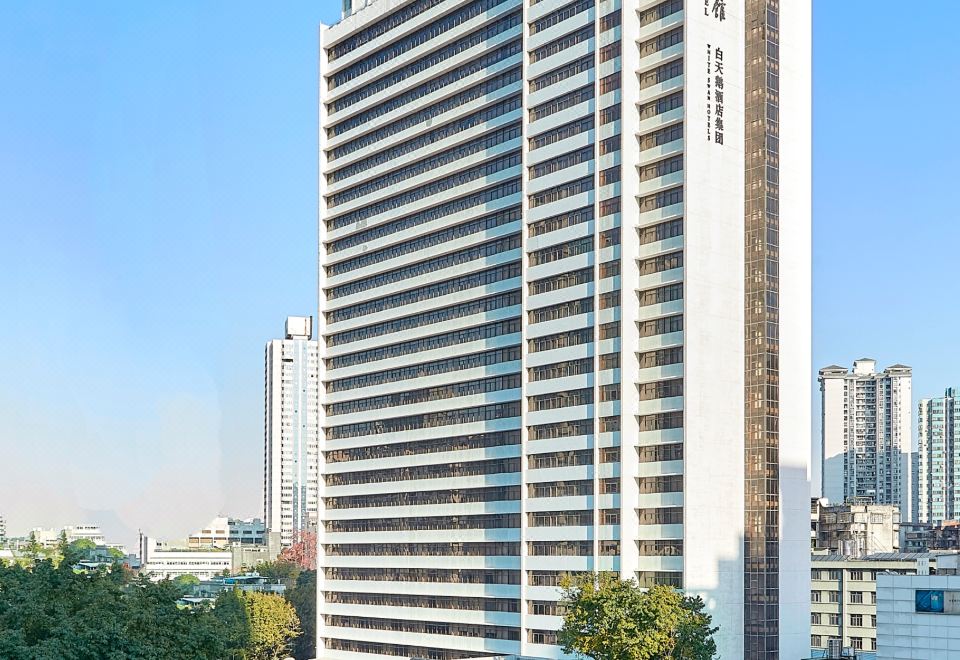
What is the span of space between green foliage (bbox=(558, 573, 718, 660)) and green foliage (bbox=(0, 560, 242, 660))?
23332 mm

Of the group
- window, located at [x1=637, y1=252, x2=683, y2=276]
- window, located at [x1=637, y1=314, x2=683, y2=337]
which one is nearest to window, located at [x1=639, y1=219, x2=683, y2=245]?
window, located at [x1=637, y1=252, x2=683, y2=276]

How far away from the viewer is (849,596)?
13025 centimetres

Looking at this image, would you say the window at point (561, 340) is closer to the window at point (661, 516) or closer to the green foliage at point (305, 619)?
the window at point (661, 516)

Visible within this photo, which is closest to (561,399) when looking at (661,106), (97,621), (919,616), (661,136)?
(661,136)

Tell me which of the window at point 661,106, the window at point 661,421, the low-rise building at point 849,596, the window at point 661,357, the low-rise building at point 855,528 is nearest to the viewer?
the window at point 661,421

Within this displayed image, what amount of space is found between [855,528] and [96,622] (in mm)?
111671

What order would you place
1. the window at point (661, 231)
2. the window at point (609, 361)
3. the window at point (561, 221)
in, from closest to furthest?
1. the window at point (661, 231)
2. the window at point (609, 361)
3. the window at point (561, 221)

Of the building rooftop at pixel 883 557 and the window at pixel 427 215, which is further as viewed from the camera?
the building rooftop at pixel 883 557

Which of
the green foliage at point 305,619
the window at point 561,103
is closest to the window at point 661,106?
the window at point 561,103

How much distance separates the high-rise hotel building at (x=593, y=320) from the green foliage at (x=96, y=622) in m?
35.9

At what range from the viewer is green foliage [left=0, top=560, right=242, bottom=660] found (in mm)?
59344

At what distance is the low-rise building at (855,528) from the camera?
14962cm

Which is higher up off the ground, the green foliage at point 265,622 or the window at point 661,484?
the window at point 661,484

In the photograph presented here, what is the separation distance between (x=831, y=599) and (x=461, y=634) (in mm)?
45849
